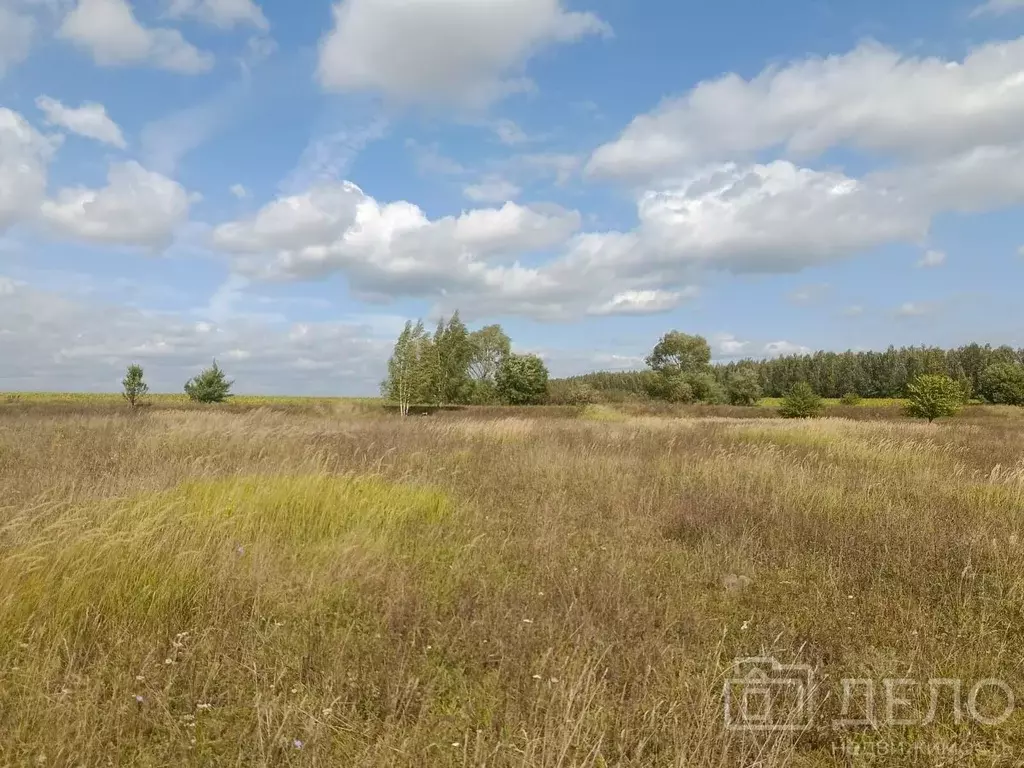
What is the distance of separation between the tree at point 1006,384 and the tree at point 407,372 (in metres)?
69.4

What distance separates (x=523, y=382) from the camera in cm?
5669

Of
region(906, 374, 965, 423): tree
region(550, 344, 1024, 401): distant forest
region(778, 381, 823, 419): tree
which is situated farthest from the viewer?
region(550, 344, 1024, 401): distant forest

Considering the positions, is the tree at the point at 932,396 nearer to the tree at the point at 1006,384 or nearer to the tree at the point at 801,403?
the tree at the point at 801,403

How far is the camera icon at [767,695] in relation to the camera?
255 cm

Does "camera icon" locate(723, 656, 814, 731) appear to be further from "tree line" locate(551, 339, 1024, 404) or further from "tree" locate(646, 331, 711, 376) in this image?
"tree" locate(646, 331, 711, 376)

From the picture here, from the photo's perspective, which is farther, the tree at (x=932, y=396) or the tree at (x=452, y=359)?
the tree at (x=452, y=359)

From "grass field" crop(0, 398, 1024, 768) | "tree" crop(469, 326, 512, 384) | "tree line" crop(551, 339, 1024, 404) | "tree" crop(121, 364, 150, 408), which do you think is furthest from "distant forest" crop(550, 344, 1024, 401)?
"grass field" crop(0, 398, 1024, 768)

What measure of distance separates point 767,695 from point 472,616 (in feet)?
5.74

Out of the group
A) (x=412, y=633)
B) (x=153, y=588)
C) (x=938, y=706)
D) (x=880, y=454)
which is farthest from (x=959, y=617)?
(x=880, y=454)

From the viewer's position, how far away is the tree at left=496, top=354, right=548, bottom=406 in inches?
2233

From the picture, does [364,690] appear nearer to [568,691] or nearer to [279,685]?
[279,685]

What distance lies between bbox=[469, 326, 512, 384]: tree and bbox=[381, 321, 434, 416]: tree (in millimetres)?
15959

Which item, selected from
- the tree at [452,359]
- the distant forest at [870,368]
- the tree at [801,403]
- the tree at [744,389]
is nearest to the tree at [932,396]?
the tree at [801,403]

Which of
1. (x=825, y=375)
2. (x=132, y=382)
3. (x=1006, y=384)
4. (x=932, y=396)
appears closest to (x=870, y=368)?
(x=825, y=375)
